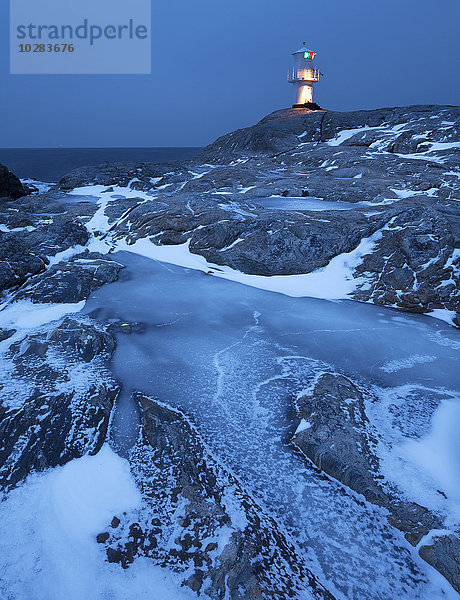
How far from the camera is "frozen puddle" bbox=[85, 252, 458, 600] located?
3.02 m

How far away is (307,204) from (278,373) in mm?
9531

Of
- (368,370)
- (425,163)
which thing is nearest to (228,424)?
(368,370)

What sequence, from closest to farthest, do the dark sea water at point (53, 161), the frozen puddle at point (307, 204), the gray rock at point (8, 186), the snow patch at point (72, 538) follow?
the snow patch at point (72, 538), the frozen puddle at point (307, 204), the gray rock at point (8, 186), the dark sea water at point (53, 161)

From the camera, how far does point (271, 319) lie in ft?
23.4

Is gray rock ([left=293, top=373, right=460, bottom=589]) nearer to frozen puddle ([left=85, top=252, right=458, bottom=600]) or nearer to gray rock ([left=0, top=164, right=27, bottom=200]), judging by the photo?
frozen puddle ([left=85, top=252, right=458, bottom=600])

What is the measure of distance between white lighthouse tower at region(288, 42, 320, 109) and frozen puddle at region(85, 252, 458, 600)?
4489cm

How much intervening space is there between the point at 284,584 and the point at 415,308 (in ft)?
20.8

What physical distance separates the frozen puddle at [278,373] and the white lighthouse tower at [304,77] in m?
44.9

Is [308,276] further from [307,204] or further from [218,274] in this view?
[307,204]

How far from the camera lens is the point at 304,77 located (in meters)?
45.6

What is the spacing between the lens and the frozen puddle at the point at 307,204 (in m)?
12.9

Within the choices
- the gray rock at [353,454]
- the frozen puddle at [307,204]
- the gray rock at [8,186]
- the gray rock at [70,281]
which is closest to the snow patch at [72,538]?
the gray rock at [353,454]

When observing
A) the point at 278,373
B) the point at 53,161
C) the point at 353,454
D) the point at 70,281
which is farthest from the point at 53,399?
the point at 53,161

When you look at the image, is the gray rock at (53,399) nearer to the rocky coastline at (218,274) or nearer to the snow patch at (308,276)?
the rocky coastline at (218,274)
